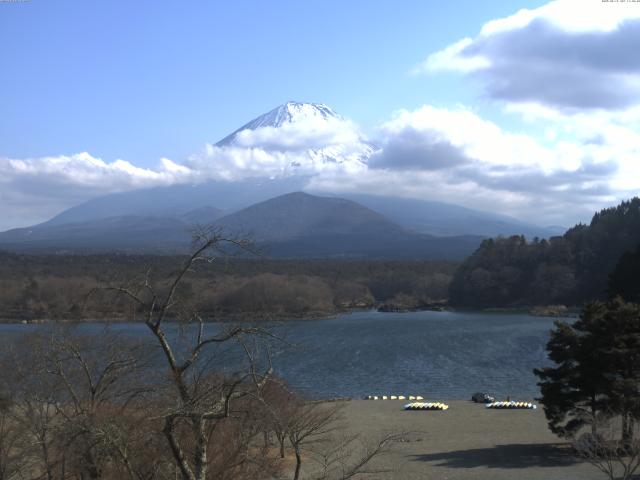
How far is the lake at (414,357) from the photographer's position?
24156 millimetres

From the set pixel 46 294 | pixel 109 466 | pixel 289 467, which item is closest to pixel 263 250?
pixel 109 466

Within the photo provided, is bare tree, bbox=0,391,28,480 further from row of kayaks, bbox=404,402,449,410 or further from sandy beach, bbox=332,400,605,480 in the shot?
row of kayaks, bbox=404,402,449,410

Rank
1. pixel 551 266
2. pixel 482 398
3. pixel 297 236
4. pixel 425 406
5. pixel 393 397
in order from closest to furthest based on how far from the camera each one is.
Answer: pixel 425 406, pixel 482 398, pixel 393 397, pixel 551 266, pixel 297 236

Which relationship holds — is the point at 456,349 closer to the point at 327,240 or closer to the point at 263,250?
the point at 263,250

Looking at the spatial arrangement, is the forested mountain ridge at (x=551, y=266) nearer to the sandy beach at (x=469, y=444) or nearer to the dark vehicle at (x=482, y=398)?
the dark vehicle at (x=482, y=398)

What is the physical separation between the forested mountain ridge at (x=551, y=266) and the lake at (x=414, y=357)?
32.5ft

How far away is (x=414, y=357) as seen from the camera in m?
31.7

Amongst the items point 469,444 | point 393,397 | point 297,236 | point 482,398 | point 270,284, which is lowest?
point 393,397

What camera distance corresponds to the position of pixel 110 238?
14812 cm

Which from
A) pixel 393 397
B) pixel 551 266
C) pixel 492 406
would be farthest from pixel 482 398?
pixel 551 266

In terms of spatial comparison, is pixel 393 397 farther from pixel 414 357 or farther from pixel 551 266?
pixel 551 266

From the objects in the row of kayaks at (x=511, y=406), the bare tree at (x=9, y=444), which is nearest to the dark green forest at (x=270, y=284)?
the row of kayaks at (x=511, y=406)

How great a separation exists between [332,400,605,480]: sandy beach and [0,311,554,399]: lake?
8.12ft

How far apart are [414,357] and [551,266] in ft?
101
